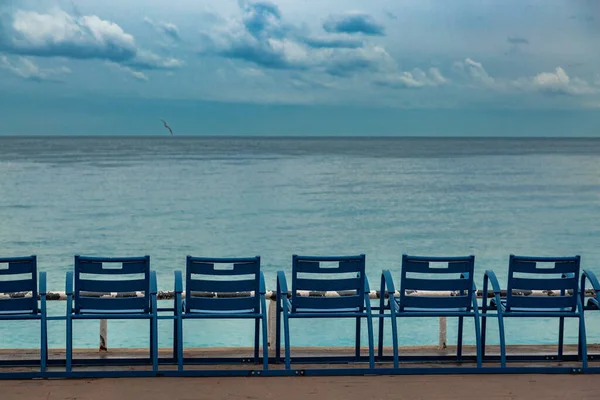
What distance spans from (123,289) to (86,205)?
28.6 m

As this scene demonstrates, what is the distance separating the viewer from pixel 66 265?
63.1ft

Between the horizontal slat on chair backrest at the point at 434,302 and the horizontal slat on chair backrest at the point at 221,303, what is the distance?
1.03 m

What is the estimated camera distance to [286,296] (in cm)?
577

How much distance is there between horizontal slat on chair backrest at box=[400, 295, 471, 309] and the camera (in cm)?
584

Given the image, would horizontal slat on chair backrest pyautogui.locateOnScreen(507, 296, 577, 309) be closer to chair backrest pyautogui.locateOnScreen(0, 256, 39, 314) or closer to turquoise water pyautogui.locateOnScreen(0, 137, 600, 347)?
chair backrest pyautogui.locateOnScreen(0, 256, 39, 314)

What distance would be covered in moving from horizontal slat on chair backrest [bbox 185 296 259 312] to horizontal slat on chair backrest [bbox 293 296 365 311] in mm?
329

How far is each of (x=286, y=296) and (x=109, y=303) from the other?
3.86 ft

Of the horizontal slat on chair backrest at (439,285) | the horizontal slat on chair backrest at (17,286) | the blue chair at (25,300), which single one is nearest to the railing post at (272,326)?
the horizontal slat on chair backrest at (439,285)

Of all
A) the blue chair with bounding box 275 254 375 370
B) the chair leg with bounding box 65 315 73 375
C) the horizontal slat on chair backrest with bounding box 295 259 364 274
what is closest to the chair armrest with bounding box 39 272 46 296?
the chair leg with bounding box 65 315 73 375

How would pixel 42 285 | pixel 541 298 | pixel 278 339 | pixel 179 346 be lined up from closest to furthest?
pixel 179 346
pixel 42 285
pixel 541 298
pixel 278 339

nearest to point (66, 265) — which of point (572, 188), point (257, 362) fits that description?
point (257, 362)

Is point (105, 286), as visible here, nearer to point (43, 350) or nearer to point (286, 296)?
point (43, 350)

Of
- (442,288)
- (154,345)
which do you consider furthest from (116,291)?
(442,288)

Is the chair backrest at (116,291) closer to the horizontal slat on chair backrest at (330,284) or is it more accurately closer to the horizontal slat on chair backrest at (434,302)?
the horizontal slat on chair backrest at (330,284)
